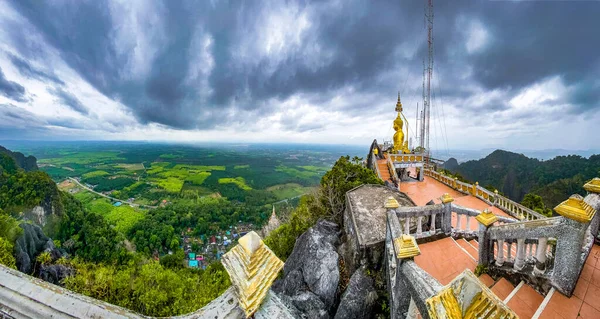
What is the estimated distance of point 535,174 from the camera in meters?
41.6

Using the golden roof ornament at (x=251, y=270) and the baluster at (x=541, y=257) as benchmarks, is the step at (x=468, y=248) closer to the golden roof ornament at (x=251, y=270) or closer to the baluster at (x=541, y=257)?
the baluster at (x=541, y=257)

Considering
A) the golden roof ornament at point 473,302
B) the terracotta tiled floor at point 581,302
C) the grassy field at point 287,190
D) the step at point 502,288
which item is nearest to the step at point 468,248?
the step at point 502,288

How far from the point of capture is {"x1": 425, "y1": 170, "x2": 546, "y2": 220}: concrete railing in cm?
951

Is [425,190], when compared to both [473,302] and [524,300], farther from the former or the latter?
[473,302]

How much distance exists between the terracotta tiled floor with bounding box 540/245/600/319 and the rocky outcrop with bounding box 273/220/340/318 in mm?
5755

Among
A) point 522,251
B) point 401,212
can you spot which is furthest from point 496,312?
point 401,212

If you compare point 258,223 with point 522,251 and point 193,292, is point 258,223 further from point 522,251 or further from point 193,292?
point 522,251

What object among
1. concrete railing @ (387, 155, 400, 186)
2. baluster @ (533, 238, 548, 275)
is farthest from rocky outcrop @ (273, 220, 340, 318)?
concrete railing @ (387, 155, 400, 186)

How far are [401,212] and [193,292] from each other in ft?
36.3

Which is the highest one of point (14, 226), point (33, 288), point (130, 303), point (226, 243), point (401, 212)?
point (401, 212)

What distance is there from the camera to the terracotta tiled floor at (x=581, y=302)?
3.07m

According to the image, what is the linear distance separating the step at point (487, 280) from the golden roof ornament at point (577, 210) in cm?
216

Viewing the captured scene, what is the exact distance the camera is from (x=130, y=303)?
941 centimetres

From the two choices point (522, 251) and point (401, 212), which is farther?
point (401, 212)
